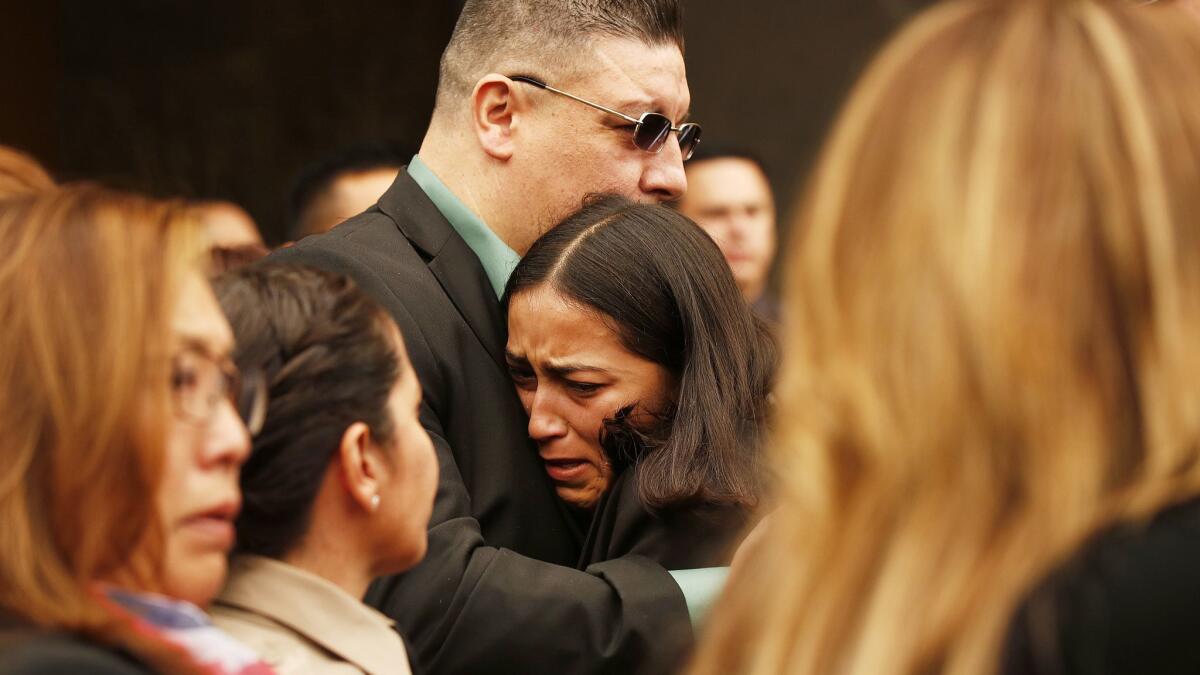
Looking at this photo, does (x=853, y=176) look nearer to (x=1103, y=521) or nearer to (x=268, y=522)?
(x=1103, y=521)

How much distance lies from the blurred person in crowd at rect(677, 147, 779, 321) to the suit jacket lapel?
2.98m

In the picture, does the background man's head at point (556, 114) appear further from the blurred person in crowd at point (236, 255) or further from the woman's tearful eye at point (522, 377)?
the blurred person in crowd at point (236, 255)

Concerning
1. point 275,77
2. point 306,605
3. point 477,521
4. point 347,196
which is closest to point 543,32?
point 477,521

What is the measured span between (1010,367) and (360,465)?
0.99m

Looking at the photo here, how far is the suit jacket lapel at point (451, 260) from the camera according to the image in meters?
3.10

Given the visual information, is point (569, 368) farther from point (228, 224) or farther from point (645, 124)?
point (228, 224)

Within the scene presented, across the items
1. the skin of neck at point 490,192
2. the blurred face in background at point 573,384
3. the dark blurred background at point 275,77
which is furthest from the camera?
the dark blurred background at point 275,77

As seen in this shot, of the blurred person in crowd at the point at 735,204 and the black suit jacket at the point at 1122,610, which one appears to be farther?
the blurred person in crowd at the point at 735,204

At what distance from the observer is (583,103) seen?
3451mm

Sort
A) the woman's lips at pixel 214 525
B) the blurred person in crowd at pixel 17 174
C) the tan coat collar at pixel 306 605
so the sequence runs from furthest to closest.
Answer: the blurred person in crowd at pixel 17 174 → the tan coat collar at pixel 306 605 → the woman's lips at pixel 214 525

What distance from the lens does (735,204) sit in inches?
244

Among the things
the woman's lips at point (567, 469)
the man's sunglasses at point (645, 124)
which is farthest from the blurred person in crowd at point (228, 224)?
the woman's lips at point (567, 469)

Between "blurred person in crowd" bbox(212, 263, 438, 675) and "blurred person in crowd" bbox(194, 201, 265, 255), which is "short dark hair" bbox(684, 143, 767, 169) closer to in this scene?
"blurred person in crowd" bbox(194, 201, 265, 255)

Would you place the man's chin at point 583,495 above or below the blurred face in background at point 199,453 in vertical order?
below
